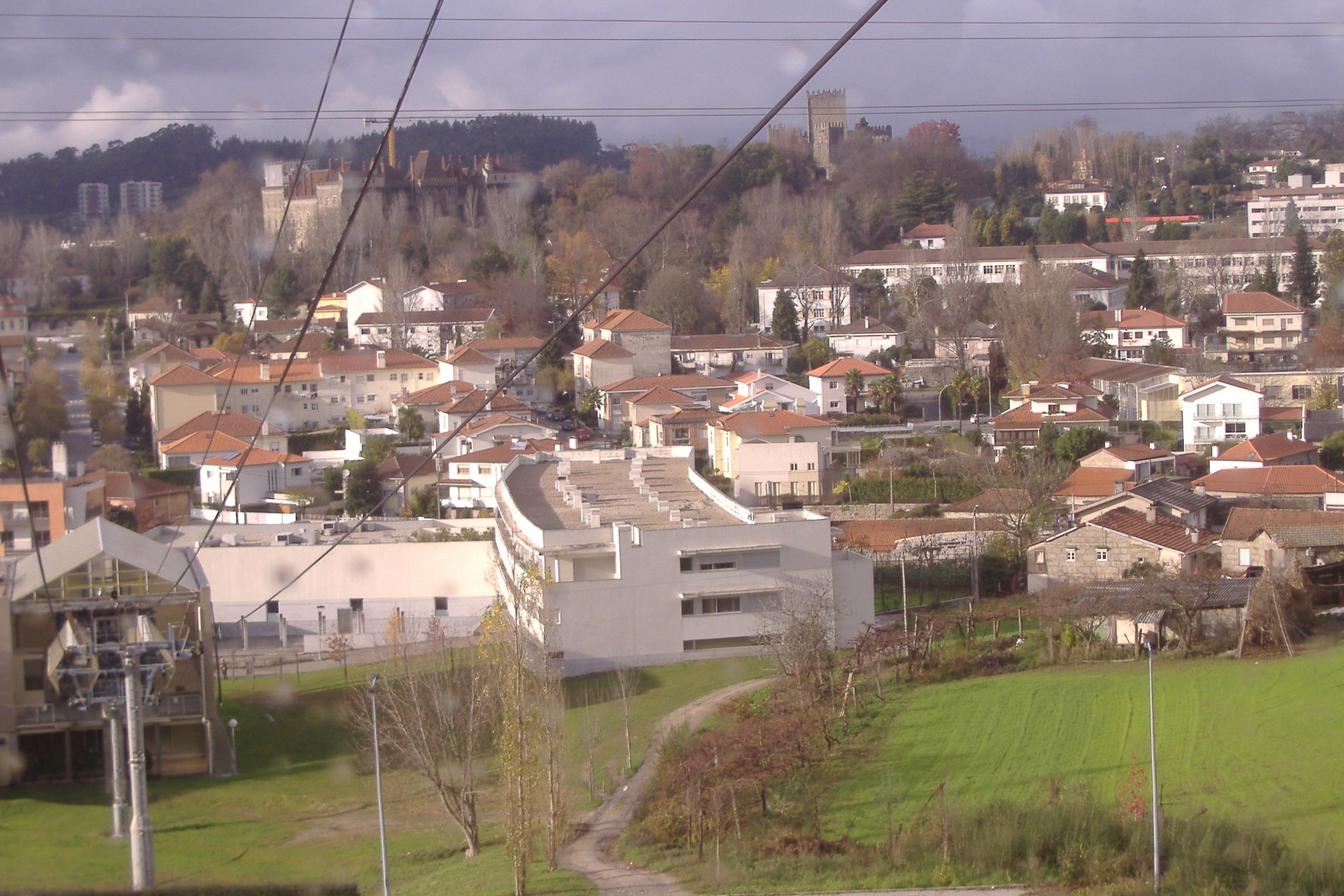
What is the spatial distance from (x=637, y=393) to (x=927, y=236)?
13.3m

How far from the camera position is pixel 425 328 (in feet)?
85.1

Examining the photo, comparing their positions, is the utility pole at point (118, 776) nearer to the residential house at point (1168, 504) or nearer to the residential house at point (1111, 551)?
the residential house at point (1111, 551)

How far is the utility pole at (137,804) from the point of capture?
4023 millimetres

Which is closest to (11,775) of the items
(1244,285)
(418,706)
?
(418,706)

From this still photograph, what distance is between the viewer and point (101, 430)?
1625 centimetres

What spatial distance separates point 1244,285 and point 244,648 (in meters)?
23.4

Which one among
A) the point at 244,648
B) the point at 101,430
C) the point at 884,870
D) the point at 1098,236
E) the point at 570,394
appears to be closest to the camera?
the point at 884,870

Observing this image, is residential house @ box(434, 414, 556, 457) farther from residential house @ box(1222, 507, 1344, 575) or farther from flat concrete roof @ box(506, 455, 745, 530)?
residential house @ box(1222, 507, 1344, 575)

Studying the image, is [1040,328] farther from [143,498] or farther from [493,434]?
[143,498]

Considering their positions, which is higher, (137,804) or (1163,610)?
(137,804)

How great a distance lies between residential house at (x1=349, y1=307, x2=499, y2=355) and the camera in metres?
25.4

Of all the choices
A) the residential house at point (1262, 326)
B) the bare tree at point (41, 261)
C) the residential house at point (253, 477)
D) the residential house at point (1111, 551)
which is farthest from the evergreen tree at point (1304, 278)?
the bare tree at point (41, 261)

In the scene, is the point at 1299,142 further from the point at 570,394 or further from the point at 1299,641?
the point at 1299,641

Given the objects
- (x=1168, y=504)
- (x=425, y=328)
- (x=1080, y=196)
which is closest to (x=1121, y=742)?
(x=1168, y=504)
